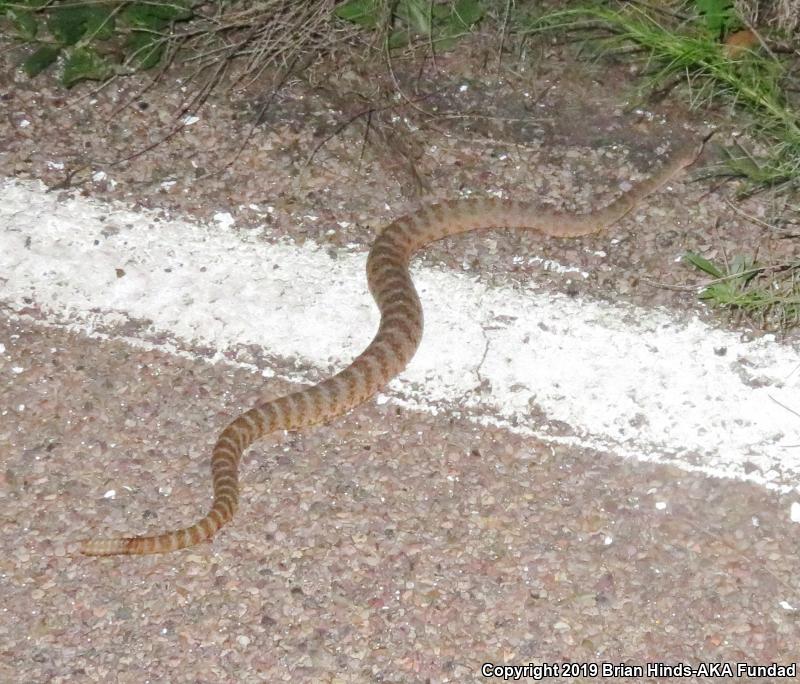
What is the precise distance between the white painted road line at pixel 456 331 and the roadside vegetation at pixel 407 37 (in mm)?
1280

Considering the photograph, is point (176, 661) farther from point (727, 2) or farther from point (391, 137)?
point (727, 2)

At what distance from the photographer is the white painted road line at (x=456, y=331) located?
5348 millimetres

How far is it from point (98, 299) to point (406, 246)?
165 centimetres

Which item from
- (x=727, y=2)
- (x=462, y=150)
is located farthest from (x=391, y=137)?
(x=727, y=2)

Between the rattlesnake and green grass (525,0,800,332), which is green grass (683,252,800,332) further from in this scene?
the rattlesnake

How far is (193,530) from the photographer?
15.8 ft

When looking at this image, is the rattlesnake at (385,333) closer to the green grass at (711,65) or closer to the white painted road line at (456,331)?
the white painted road line at (456,331)

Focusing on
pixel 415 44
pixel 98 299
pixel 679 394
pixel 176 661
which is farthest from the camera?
pixel 415 44

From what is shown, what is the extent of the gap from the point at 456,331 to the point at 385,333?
0.40m

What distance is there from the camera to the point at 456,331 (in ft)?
19.2

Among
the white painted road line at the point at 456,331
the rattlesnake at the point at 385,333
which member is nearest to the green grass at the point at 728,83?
the white painted road line at the point at 456,331

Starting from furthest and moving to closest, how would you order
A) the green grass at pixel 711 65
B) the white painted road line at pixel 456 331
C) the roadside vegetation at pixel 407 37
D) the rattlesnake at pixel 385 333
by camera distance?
1. the roadside vegetation at pixel 407 37
2. the green grass at pixel 711 65
3. the white painted road line at pixel 456 331
4. the rattlesnake at pixel 385 333

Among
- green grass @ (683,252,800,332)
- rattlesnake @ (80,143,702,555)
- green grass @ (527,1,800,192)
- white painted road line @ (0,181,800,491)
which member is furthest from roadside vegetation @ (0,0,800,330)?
white painted road line @ (0,181,800,491)

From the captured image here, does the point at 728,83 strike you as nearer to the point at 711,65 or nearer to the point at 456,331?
the point at 711,65
